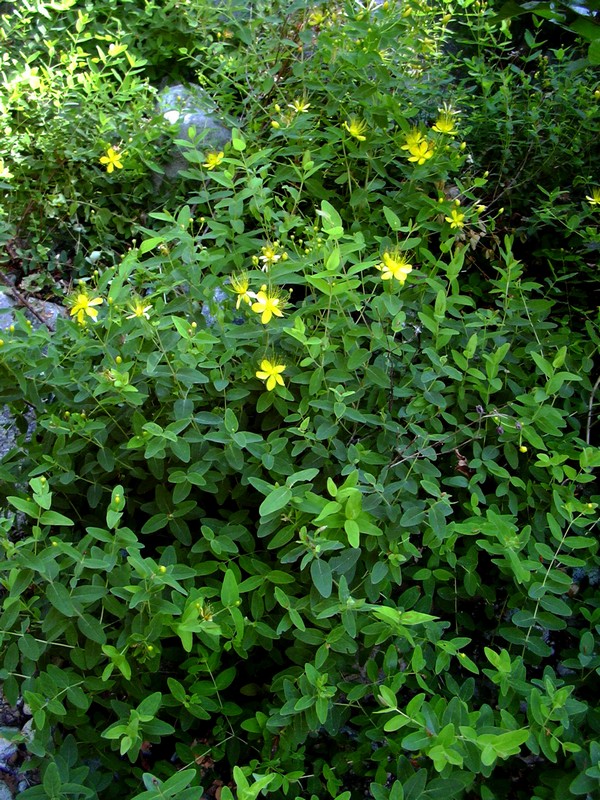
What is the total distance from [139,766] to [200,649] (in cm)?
40

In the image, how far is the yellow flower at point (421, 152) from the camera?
223 cm

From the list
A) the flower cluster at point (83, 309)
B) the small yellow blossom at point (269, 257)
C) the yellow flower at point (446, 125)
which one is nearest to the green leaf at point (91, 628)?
the flower cluster at point (83, 309)

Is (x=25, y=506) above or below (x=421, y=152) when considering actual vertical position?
below

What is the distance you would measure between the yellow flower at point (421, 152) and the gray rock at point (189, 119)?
1097 millimetres

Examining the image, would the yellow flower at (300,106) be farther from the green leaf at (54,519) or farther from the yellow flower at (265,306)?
the green leaf at (54,519)

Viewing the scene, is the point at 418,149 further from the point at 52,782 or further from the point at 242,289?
the point at 52,782

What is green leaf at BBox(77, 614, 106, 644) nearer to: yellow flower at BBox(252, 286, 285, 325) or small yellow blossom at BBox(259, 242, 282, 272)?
yellow flower at BBox(252, 286, 285, 325)

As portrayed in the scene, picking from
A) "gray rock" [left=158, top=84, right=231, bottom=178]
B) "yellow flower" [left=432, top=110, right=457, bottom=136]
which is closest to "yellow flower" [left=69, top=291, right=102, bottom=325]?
"yellow flower" [left=432, top=110, right=457, bottom=136]

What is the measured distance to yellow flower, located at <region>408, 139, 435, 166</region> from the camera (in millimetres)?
2232

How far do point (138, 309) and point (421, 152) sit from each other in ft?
3.39

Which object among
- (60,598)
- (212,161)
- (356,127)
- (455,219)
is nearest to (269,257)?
(212,161)

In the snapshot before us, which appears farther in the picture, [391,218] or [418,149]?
[418,149]

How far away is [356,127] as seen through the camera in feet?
7.66

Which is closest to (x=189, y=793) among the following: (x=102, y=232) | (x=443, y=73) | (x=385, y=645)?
(x=385, y=645)
